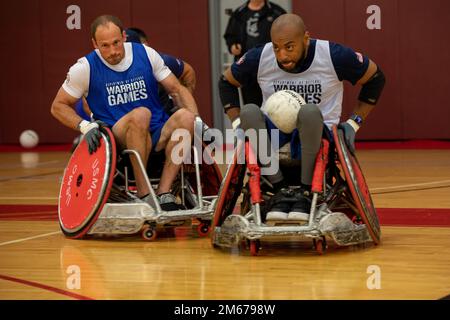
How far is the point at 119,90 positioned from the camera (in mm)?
5957

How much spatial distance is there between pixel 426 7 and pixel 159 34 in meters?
3.60

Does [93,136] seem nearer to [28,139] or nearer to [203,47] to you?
[203,47]

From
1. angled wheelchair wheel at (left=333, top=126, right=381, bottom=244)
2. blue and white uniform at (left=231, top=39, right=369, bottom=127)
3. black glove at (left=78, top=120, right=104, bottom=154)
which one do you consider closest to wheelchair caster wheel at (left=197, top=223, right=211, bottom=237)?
black glove at (left=78, top=120, right=104, bottom=154)

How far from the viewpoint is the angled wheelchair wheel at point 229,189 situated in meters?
5.09

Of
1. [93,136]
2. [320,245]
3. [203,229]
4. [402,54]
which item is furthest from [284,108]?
[402,54]

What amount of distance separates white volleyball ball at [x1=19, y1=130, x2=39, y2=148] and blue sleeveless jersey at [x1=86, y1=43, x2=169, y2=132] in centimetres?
808

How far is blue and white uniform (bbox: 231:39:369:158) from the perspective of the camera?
17.6 feet

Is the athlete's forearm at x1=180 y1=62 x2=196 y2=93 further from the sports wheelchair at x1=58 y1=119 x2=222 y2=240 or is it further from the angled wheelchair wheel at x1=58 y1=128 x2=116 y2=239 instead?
the angled wheelchair wheel at x1=58 y1=128 x2=116 y2=239

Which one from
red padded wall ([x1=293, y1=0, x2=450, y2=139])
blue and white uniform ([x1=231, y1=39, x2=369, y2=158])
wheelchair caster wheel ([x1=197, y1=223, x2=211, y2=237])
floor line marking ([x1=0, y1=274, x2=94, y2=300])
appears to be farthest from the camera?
red padded wall ([x1=293, y1=0, x2=450, y2=139])

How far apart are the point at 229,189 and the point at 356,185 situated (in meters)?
0.68

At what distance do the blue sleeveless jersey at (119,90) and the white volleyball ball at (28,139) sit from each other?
8078 mm

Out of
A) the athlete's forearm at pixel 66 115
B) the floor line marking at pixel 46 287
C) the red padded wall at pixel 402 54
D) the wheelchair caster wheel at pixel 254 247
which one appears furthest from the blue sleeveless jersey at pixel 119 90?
the red padded wall at pixel 402 54
